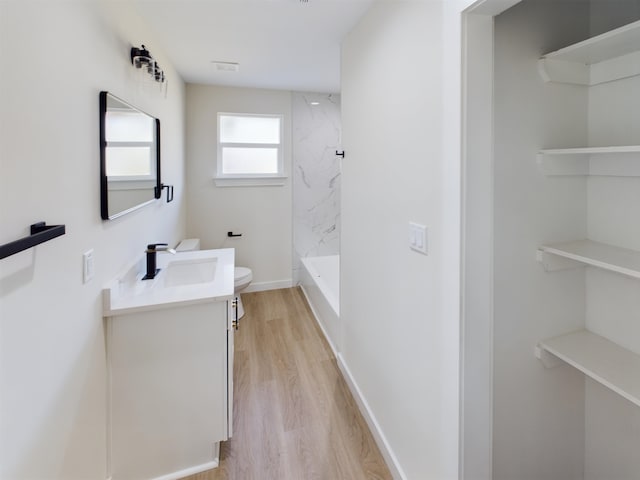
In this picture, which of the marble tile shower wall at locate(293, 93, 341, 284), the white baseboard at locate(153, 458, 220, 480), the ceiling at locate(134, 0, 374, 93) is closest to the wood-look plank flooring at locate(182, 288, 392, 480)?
the white baseboard at locate(153, 458, 220, 480)

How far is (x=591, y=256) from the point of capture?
1.22 metres

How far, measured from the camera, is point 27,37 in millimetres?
925

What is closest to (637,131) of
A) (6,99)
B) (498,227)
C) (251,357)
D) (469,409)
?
(498,227)

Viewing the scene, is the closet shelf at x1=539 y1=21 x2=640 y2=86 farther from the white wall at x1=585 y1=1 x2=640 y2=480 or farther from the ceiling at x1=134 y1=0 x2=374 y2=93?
the ceiling at x1=134 y1=0 x2=374 y2=93

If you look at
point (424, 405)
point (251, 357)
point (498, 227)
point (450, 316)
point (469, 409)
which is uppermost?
point (498, 227)

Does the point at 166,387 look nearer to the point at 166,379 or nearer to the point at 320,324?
the point at 166,379

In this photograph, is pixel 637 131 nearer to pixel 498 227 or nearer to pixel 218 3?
pixel 498 227

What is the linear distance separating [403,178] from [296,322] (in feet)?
7.24

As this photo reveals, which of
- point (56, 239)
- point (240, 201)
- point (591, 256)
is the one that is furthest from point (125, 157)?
point (240, 201)

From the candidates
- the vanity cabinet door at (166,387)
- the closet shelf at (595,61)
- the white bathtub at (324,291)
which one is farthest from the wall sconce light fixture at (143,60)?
the white bathtub at (324,291)

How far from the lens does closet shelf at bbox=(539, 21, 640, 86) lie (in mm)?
1162

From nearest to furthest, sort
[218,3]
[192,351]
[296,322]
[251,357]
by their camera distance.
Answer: [192,351]
[218,3]
[251,357]
[296,322]

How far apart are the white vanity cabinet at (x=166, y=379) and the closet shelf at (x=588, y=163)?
148cm

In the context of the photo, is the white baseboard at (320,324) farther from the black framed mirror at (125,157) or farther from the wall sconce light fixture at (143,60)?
the wall sconce light fixture at (143,60)
